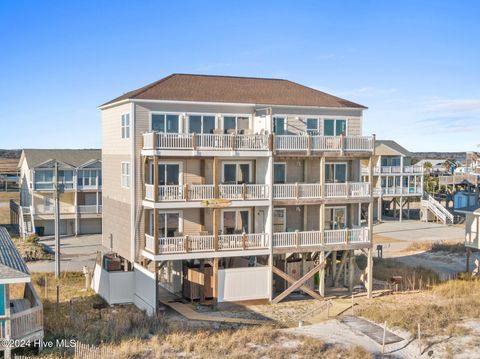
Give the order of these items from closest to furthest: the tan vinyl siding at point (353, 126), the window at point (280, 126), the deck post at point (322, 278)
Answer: the deck post at point (322, 278) < the window at point (280, 126) < the tan vinyl siding at point (353, 126)

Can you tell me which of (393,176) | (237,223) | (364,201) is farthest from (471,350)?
(393,176)

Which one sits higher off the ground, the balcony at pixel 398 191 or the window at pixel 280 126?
the window at pixel 280 126

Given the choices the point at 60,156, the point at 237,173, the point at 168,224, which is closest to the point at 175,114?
the point at 237,173

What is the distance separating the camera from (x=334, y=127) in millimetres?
31781

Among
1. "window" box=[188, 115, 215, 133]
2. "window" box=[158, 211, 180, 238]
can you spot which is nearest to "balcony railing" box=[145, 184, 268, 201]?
"window" box=[158, 211, 180, 238]

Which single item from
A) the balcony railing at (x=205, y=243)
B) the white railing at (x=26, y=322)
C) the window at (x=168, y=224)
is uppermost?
the window at (x=168, y=224)

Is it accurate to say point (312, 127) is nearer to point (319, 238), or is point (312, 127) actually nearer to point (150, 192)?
point (319, 238)

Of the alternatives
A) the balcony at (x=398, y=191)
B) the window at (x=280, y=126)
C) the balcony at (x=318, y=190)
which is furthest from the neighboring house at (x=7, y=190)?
the balcony at (x=318, y=190)

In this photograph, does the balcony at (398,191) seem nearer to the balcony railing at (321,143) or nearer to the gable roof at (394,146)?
the gable roof at (394,146)

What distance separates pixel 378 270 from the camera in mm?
36438

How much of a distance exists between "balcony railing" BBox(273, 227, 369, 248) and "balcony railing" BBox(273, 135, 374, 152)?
413 centimetres

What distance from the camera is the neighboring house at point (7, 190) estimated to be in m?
71.5

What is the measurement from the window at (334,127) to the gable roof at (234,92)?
888 millimetres

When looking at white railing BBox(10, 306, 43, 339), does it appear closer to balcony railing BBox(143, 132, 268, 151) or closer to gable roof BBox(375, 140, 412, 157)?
balcony railing BBox(143, 132, 268, 151)
